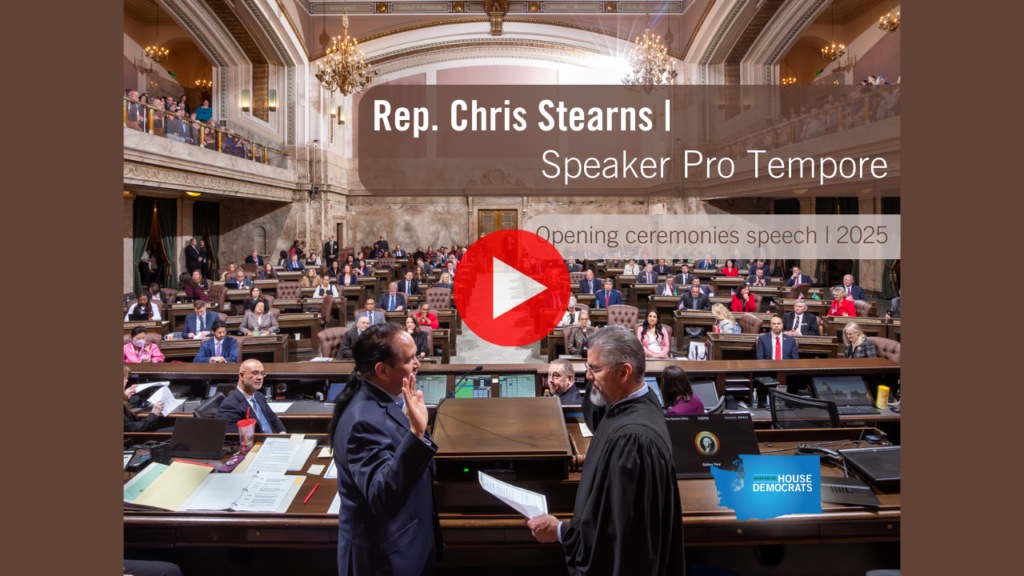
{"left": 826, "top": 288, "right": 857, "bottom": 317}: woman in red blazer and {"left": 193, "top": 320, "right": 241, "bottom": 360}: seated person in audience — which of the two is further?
{"left": 826, "top": 288, "right": 857, "bottom": 317}: woman in red blazer

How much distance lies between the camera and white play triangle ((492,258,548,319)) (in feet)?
46.8

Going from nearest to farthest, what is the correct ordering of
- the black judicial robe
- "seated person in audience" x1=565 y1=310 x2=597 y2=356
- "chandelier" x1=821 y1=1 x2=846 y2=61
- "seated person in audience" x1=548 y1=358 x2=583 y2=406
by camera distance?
the black judicial robe → "seated person in audience" x1=548 y1=358 x2=583 y2=406 → "seated person in audience" x1=565 y1=310 x2=597 y2=356 → "chandelier" x1=821 y1=1 x2=846 y2=61

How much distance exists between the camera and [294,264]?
15.7 meters

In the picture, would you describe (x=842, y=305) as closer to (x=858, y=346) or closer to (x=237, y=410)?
(x=858, y=346)

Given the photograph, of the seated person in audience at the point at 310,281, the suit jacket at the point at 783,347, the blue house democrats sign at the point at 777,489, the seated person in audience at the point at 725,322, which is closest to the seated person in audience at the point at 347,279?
the seated person in audience at the point at 310,281

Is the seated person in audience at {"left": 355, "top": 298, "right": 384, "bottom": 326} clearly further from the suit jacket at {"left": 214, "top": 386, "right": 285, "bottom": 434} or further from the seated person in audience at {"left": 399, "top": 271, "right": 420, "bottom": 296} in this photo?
the suit jacket at {"left": 214, "top": 386, "right": 285, "bottom": 434}

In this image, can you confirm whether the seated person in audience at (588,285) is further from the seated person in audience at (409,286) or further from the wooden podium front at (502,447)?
the wooden podium front at (502,447)

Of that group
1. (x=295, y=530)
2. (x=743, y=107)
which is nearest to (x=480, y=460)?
(x=295, y=530)

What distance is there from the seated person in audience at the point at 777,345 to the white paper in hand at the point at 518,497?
4.93 meters

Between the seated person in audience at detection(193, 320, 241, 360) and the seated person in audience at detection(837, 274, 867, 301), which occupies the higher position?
the seated person in audience at detection(837, 274, 867, 301)

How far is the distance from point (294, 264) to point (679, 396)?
A: 1402cm

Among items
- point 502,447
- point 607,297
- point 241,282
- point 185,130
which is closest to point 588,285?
point 607,297

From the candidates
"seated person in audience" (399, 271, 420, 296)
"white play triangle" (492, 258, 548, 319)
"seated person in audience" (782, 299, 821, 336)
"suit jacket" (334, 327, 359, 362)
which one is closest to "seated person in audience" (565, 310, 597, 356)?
"seated person in audience" (782, 299, 821, 336)

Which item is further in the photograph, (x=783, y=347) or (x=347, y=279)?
(x=347, y=279)
